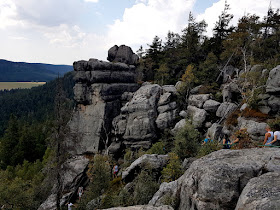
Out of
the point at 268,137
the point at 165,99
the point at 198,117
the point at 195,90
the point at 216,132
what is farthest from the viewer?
the point at 195,90

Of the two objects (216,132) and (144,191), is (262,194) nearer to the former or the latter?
(144,191)

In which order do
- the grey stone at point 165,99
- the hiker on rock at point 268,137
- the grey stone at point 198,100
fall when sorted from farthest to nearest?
the grey stone at point 165,99 → the grey stone at point 198,100 → the hiker on rock at point 268,137

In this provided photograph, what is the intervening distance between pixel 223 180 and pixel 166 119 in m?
26.0

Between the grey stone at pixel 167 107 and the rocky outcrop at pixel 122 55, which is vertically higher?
the rocky outcrop at pixel 122 55

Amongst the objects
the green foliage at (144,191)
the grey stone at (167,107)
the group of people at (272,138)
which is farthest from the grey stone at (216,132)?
the green foliage at (144,191)

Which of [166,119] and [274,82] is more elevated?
[274,82]

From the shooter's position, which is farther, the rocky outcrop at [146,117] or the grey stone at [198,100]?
the rocky outcrop at [146,117]

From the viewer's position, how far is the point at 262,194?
5.84 metres

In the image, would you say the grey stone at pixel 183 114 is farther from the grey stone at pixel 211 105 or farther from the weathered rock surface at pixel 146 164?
the weathered rock surface at pixel 146 164

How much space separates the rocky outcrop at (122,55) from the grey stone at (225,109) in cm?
3132

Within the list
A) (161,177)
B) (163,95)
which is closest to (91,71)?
(163,95)

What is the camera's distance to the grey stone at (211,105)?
31.0 meters

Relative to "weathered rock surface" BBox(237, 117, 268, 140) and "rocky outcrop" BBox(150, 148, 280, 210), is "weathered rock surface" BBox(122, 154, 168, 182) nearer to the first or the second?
"rocky outcrop" BBox(150, 148, 280, 210)

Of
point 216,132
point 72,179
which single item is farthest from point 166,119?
point 72,179
